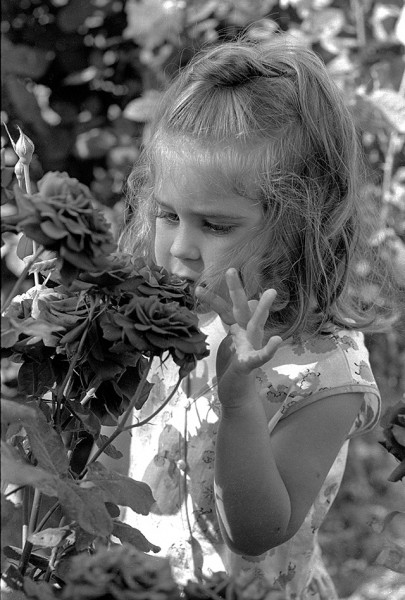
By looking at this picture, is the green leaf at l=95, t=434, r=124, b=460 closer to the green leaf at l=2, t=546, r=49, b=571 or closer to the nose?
the green leaf at l=2, t=546, r=49, b=571

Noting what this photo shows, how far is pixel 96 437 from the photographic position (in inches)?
34.5

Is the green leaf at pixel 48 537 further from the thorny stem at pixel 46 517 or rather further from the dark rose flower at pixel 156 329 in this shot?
the dark rose flower at pixel 156 329

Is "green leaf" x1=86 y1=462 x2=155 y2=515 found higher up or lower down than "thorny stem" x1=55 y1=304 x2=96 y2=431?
lower down

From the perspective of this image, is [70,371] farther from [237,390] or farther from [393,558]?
[393,558]

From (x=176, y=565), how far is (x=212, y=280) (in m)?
0.46

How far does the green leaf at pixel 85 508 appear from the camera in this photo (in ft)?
2.32

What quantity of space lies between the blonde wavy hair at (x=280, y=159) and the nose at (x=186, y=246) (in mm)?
34

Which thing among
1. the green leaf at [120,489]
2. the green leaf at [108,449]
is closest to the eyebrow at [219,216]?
the green leaf at [108,449]

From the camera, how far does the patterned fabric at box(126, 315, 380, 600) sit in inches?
52.1

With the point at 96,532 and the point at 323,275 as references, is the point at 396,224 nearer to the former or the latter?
the point at 323,275

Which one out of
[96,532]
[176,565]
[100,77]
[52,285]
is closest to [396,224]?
[100,77]

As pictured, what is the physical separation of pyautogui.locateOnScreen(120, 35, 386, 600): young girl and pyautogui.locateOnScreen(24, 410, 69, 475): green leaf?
333 mm

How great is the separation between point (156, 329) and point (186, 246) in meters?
0.44

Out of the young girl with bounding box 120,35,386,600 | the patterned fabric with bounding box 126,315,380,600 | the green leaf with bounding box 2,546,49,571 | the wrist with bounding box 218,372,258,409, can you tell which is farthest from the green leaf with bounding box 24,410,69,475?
the patterned fabric with bounding box 126,315,380,600
